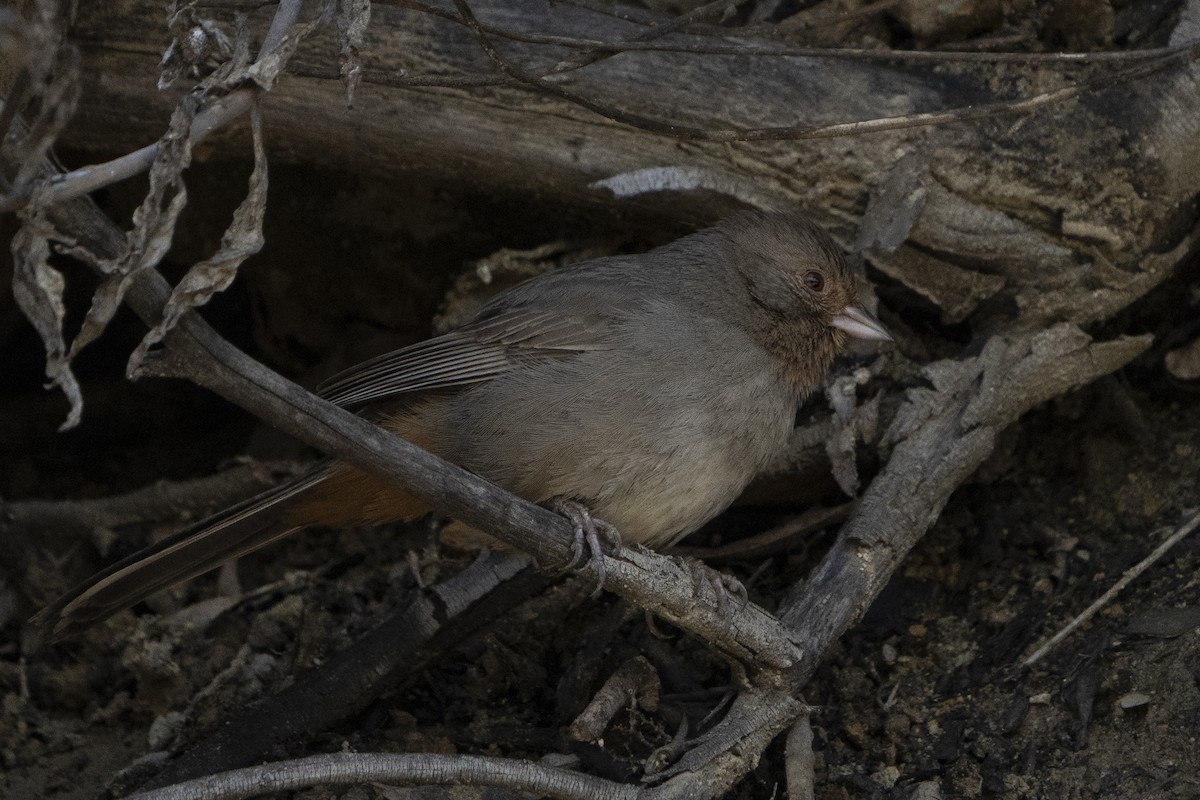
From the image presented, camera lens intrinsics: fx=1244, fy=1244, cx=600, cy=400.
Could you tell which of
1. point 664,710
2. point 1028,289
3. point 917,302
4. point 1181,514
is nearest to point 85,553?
point 664,710

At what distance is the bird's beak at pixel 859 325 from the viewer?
168 inches

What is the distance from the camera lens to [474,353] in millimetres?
4105

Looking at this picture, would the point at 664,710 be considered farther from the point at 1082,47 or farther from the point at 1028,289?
the point at 1082,47

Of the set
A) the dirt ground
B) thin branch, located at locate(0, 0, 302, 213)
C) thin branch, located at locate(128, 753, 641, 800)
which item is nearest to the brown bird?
the dirt ground

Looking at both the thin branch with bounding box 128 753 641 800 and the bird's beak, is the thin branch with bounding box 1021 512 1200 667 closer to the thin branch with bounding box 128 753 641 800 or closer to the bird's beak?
the bird's beak

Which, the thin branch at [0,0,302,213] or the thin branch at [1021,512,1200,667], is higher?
the thin branch at [0,0,302,213]

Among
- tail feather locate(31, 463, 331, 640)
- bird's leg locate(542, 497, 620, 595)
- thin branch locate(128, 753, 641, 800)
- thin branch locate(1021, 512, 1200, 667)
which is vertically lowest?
thin branch locate(1021, 512, 1200, 667)

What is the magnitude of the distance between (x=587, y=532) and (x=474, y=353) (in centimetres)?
93

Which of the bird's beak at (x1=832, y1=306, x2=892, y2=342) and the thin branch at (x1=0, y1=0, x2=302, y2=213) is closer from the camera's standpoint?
the thin branch at (x1=0, y1=0, x2=302, y2=213)

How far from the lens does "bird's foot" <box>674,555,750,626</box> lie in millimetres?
3511

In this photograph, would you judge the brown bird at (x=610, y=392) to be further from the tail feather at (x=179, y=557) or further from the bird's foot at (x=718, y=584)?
the bird's foot at (x=718, y=584)

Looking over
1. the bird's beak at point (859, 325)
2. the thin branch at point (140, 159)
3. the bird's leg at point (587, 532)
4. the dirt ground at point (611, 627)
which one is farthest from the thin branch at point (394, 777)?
the bird's beak at point (859, 325)

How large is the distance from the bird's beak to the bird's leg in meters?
1.18

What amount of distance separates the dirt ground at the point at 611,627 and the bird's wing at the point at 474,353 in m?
0.84
